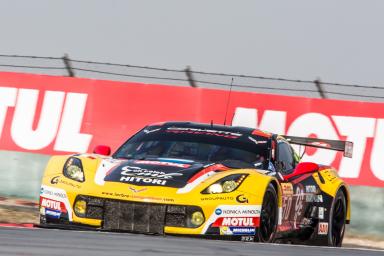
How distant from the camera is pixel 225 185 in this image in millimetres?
8867

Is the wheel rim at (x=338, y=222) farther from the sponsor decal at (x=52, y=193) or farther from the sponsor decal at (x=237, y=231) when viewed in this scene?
the sponsor decal at (x=52, y=193)

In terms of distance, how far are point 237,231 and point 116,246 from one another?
3.40 metres

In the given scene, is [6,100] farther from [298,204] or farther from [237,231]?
[237,231]

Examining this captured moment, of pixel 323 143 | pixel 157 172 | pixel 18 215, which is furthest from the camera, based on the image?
pixel 18 215

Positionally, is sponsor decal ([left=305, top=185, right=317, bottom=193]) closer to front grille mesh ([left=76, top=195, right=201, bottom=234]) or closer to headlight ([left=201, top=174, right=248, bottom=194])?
headlight ([left=201, top=174, right=248, bottom=194])

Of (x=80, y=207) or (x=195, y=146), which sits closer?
(x=80, y=207)

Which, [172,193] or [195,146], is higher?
[195,146]

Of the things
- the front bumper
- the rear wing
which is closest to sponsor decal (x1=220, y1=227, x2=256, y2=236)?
the front bumper

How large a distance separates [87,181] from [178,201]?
0.86 metres

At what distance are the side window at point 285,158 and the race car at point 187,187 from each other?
0.03m

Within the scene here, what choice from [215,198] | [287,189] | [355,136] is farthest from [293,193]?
[355,136]

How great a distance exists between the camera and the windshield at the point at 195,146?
9.99m

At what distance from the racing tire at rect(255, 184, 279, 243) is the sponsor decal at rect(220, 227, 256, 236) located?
7 cm

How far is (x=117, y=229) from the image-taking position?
8641 millimetres
